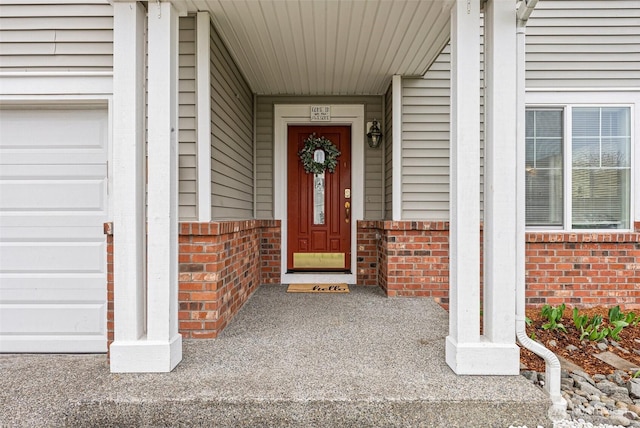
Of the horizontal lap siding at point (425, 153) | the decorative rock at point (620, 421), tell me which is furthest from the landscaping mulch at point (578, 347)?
the horizontal lap siding at point (425, 153)

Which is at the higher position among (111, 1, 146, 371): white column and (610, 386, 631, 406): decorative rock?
(111, 1, 146, 371): white column

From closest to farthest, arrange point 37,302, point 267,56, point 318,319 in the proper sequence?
1. point 37,302
2. point 318,319
3. point 267,56

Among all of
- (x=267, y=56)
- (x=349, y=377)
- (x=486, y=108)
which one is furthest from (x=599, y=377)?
(x=267, y=56)

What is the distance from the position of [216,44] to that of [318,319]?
2326 millimetres

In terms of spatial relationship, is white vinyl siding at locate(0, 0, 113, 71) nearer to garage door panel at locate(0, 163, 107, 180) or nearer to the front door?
garage door panel at locate(0, 163, 107, 180)

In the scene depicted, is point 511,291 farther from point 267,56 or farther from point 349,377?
point 267,56

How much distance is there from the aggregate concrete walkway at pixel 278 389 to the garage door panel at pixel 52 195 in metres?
1.08

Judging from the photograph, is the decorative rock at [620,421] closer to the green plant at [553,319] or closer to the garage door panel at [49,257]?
the green plant at [553,319]

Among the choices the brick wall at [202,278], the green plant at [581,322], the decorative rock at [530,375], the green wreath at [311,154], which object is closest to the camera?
the decorative rock at [530,375]

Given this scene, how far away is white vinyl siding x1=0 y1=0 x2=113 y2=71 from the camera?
2719 mm

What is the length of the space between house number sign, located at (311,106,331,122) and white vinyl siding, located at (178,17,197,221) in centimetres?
201

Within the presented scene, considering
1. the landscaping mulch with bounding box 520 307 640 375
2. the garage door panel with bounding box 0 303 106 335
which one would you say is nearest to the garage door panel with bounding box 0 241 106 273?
the garage door panel with bounding box 0 303 106 335

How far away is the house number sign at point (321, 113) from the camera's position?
445cm

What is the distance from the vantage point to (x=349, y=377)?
6.68 ft
